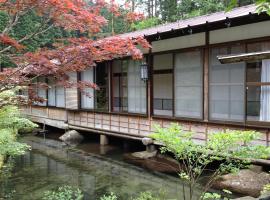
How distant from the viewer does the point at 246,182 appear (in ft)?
26.1

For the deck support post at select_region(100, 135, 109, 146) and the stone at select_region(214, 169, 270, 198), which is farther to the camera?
the deck support post at select_region(100, 135, 109, 146)

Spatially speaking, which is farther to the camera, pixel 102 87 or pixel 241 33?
pixel 102 87

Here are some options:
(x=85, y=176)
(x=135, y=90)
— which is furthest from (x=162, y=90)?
(x=85, y=176)

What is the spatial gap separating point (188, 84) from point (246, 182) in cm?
396

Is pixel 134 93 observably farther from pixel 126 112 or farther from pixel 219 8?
pixel 219 8

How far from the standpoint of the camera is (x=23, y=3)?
4.89 m

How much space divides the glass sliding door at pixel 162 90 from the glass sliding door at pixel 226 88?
3.29 meters

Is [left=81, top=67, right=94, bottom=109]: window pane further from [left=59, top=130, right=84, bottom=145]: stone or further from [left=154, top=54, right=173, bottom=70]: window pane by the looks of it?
[left=154, top=54, right=173, bottom=70]: window pane

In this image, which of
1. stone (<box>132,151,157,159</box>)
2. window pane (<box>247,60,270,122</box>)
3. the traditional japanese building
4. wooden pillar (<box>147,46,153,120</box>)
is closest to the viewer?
window pane (<box>247,60,270,122</box>)

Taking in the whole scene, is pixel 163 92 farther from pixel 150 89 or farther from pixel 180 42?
pixel 180 42

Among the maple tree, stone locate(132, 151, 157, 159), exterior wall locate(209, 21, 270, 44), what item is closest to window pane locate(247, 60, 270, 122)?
exterior wall locate(209, 21, 270, 44)

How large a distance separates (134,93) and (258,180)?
6.72 metres

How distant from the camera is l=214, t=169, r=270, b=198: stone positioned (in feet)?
25.2

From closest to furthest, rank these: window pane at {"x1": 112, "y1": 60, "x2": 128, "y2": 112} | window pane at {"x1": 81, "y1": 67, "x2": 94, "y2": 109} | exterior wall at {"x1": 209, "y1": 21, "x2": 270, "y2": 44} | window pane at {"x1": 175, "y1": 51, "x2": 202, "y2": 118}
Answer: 1. exterior wall at {"x1": 209, "y1": 21, "x2": 270, "y2": 44}
2. window pane at {"x1": 175, "y1": 51, "x2": 202, "y2": 118}
3. window pane at {"x1": 112, "y1": 60, "x2": 128, "y2": 112}
4. window pane at {"x1": 81, "y1": 67, "x2": 94, "y2": 109}
